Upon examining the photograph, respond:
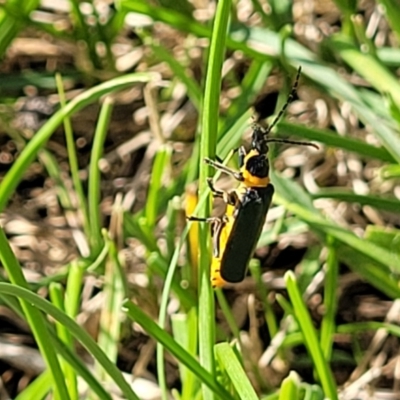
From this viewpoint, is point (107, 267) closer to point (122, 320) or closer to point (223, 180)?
point (122, 320)

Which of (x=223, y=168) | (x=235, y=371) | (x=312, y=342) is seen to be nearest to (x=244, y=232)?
(x=223, y=168)

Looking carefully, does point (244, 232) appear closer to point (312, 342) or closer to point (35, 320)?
point (312, 342)

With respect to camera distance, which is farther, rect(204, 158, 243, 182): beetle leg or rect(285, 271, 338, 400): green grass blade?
rect(285, 271, 338, 400): green grass blade

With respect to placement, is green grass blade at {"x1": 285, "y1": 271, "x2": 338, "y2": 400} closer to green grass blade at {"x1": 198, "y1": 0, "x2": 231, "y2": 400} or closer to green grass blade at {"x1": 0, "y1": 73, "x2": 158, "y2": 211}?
green grass blade at {"x1": 198, "y1": 0, "x2": 231, "y2": 400}

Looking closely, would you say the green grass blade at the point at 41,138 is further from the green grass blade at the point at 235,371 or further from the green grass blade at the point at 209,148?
the green grass blade at the point at 235,371

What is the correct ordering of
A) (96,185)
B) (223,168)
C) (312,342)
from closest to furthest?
1. (312,342)
2. (223,168)
3. (96,185)

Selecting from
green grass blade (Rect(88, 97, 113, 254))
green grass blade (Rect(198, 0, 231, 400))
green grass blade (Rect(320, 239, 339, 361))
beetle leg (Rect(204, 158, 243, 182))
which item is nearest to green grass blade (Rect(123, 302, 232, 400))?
green grass blade (Rect(198, 0, 231, 400))

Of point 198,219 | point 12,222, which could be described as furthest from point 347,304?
point 12,222

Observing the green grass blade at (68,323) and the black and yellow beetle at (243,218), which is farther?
the black and yellow beetle at (243,218)

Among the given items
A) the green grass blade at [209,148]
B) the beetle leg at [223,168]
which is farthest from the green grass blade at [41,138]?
the green grass blade at [209,148]
